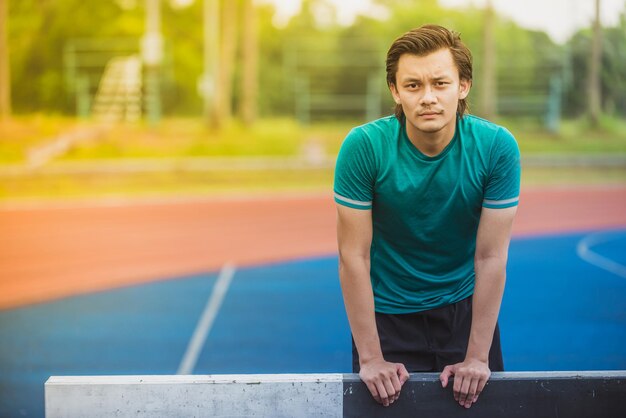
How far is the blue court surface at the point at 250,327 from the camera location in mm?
5617

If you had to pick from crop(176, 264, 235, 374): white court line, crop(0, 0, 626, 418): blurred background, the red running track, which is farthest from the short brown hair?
crop(0, 0, 626, 418): blurred background

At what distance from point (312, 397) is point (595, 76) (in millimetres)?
18078

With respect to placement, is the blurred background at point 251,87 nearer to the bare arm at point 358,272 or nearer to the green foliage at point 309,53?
the green foliage at point 309,53

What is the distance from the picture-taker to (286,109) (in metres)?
17.8

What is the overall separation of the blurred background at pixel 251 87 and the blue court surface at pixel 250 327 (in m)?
7.83

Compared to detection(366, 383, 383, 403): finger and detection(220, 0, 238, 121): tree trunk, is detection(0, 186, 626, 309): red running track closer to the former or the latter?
detection(220, 0, 238, 121): tree trunk

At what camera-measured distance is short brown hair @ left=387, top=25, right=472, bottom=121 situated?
2113mm

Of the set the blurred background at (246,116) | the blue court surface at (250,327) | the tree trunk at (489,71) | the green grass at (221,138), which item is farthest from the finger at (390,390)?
the tree trunk at (489,71)

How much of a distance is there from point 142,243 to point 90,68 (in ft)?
21.6

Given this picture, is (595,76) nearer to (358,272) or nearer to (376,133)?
(376,133)

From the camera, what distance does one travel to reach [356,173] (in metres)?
2.21

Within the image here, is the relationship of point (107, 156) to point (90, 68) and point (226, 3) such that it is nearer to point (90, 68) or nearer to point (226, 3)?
point (90, 68)

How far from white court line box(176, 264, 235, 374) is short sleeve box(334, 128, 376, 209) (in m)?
3.53

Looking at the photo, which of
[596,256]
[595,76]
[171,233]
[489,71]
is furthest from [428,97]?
[595,76]
